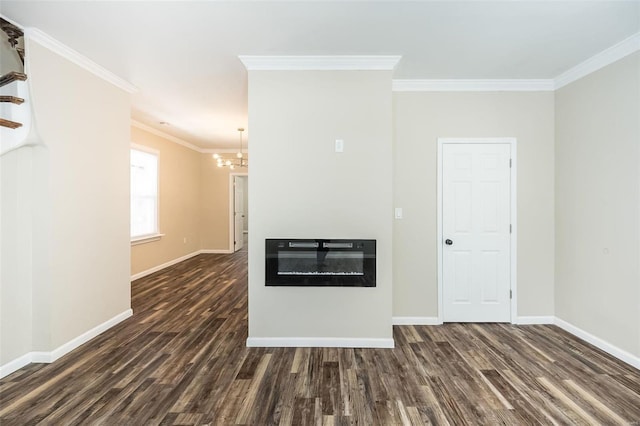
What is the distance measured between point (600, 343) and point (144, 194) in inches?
263

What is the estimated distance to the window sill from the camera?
497 centimetres

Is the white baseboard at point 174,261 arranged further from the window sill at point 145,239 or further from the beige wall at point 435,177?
the beige wall at point 435,177

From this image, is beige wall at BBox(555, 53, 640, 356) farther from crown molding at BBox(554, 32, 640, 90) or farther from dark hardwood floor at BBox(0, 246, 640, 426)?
dark hardwood floor at BBox(0, 246, 640, 426)

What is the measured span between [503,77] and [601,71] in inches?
30.6

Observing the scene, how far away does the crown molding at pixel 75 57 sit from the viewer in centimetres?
233

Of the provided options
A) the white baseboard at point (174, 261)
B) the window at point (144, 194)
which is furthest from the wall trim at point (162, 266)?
the window at point (144, 194)

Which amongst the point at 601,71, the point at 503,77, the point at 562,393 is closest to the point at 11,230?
the point at 562,393

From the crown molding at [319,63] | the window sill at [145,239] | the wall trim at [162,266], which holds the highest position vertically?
the crown molding at [319,63]

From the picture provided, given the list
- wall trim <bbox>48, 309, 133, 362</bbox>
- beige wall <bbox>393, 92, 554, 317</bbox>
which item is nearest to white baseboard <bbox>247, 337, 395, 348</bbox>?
beige wall <bbox>393, 92, 554, 317</bbox>

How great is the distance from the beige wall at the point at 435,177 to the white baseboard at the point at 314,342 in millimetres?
A: 643

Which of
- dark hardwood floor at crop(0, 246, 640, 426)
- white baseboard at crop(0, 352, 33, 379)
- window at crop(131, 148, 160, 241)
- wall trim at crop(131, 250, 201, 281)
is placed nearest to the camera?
dark hardwood floor at crop(0, 246, 640, 426)

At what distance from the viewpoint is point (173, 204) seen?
629 cm

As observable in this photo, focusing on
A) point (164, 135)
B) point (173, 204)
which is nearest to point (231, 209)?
point (173, 204)

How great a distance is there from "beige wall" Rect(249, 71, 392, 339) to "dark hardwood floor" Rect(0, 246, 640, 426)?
331 mm
